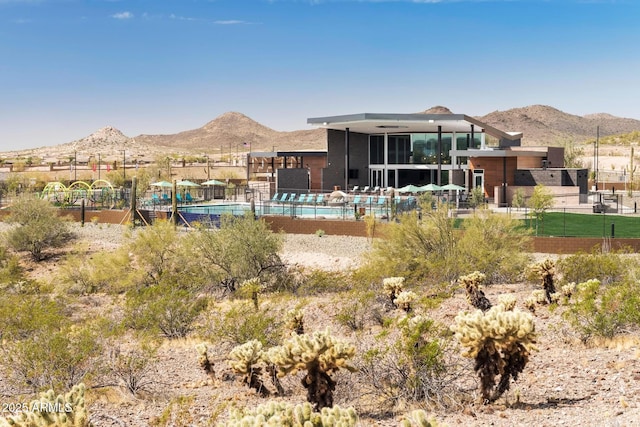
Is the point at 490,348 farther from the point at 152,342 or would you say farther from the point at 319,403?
the point at 152,342

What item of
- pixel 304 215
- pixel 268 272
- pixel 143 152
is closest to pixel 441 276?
pixel 268 272

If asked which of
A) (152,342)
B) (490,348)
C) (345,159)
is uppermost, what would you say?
(345,159)

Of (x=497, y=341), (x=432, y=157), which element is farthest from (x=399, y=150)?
(x=497, y=341)

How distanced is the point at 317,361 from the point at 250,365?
2443mm

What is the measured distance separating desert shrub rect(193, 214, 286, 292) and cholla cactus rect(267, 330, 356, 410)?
541 inches

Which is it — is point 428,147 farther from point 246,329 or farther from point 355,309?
point 246,329

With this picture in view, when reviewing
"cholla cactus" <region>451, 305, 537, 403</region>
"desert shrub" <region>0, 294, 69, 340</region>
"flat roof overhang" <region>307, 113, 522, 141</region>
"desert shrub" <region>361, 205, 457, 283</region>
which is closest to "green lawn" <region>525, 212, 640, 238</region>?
"desert shrub" <region>361, 205, 457, 283</region>

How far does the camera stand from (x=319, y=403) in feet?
32.1

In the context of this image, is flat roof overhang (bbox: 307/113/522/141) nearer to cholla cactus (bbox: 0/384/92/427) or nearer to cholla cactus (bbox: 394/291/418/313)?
cholla cactus (bbox: 394/291/418/313)

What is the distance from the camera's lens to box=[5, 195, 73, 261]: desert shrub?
33156mm

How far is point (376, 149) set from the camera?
187ft

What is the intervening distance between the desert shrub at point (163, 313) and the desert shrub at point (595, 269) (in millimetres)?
10493

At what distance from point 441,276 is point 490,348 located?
11.3m

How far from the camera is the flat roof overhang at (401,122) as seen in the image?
4625 centimetres
